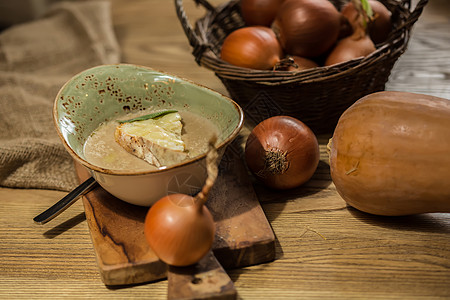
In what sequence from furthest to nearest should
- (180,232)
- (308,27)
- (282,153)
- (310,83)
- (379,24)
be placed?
(379,24) < (308,27) < (310,83) < (282,153) < (180,232)

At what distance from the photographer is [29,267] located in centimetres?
100

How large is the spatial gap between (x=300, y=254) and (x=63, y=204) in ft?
1.75

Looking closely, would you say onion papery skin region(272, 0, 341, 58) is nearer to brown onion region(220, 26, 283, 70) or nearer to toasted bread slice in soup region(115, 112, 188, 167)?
brown onion region(220, 26, 283, 70)

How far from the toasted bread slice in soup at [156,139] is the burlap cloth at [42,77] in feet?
0.82

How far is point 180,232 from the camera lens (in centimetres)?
83

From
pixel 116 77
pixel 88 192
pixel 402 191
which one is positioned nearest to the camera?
pixel 402 191

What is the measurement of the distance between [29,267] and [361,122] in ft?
2.44

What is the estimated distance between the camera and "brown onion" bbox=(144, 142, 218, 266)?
83 cm

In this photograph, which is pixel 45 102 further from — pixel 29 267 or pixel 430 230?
pixel 430 230

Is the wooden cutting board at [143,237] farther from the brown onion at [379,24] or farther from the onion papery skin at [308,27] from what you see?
the brown onion at [379,24]

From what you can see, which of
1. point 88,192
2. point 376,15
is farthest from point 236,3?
point 88,192

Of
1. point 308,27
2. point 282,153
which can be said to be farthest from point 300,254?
point 308,27

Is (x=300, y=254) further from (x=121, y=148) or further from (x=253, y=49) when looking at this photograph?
(x=253, y=49)

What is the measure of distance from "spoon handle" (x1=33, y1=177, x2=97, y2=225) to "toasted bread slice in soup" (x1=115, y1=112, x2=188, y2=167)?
122 mm
